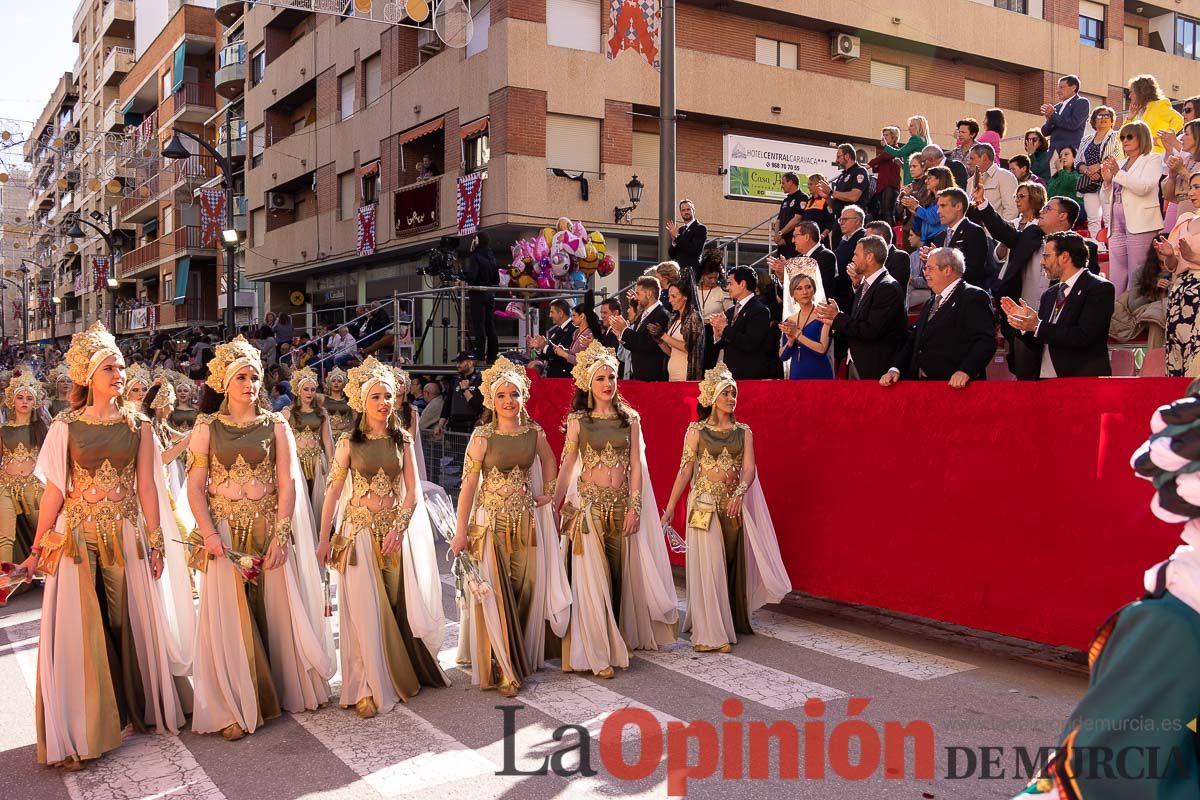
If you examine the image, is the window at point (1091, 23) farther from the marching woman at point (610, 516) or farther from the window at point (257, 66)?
the marching woman at point (610, 516)

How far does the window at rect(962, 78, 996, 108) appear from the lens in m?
29.2

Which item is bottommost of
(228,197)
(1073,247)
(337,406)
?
(337,406)

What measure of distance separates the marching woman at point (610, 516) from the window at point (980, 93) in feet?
84.4

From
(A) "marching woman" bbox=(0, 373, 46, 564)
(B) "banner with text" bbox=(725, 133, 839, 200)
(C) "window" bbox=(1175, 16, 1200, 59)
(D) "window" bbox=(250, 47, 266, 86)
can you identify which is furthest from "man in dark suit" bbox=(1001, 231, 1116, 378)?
(D) "window" bbox=(250, 47, 266, 86)

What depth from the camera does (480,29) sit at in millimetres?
23000

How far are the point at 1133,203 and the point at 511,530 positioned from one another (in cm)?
634

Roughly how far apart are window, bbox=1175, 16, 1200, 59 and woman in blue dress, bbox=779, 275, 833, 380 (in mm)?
31112

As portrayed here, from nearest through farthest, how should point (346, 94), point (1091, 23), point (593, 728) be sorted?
point (593, 728), point (346, 94), point (1091, 23)

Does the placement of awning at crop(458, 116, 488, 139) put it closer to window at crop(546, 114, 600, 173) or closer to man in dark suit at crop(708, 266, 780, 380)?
window at crop(546, 114, 600, 173)

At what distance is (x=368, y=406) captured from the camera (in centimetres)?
650

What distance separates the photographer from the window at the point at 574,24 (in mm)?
22469

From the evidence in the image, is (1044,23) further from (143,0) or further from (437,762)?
(143,0)

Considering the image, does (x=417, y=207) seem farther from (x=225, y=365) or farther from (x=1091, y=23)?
(x=1091, y=23)

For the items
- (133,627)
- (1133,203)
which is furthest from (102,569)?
(1133,203)
